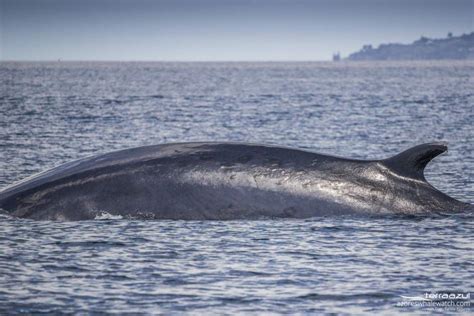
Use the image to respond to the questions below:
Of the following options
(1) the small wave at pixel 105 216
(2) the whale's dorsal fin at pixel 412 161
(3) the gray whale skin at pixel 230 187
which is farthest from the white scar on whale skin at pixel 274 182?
(1) the small wave at pixel 105 216

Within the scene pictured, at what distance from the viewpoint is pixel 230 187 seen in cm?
1656

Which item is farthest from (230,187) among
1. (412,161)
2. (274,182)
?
(412,161)

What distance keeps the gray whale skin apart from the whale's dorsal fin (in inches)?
0.6

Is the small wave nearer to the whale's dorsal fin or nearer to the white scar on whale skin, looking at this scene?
the white scar on whale skin

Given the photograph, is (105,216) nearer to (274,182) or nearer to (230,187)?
(230,187)

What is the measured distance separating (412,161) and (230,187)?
2.94 metres

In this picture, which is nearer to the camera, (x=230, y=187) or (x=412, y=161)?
(x=230, y=187)

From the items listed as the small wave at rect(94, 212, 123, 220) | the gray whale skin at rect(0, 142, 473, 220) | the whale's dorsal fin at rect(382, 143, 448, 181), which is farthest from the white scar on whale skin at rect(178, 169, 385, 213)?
the small wave at rect(94, 212, 123, 220)

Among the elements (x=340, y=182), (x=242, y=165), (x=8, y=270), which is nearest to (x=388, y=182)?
(x=340, y=182)

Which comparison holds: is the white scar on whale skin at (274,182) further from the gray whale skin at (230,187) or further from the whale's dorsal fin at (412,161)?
the whale's dorsal fin at (412,161)

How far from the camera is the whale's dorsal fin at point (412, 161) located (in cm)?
1656

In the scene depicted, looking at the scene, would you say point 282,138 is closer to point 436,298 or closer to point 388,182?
point 388,182

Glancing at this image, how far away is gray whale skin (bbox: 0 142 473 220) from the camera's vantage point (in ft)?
54.5

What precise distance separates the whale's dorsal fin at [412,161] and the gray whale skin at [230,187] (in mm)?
16
